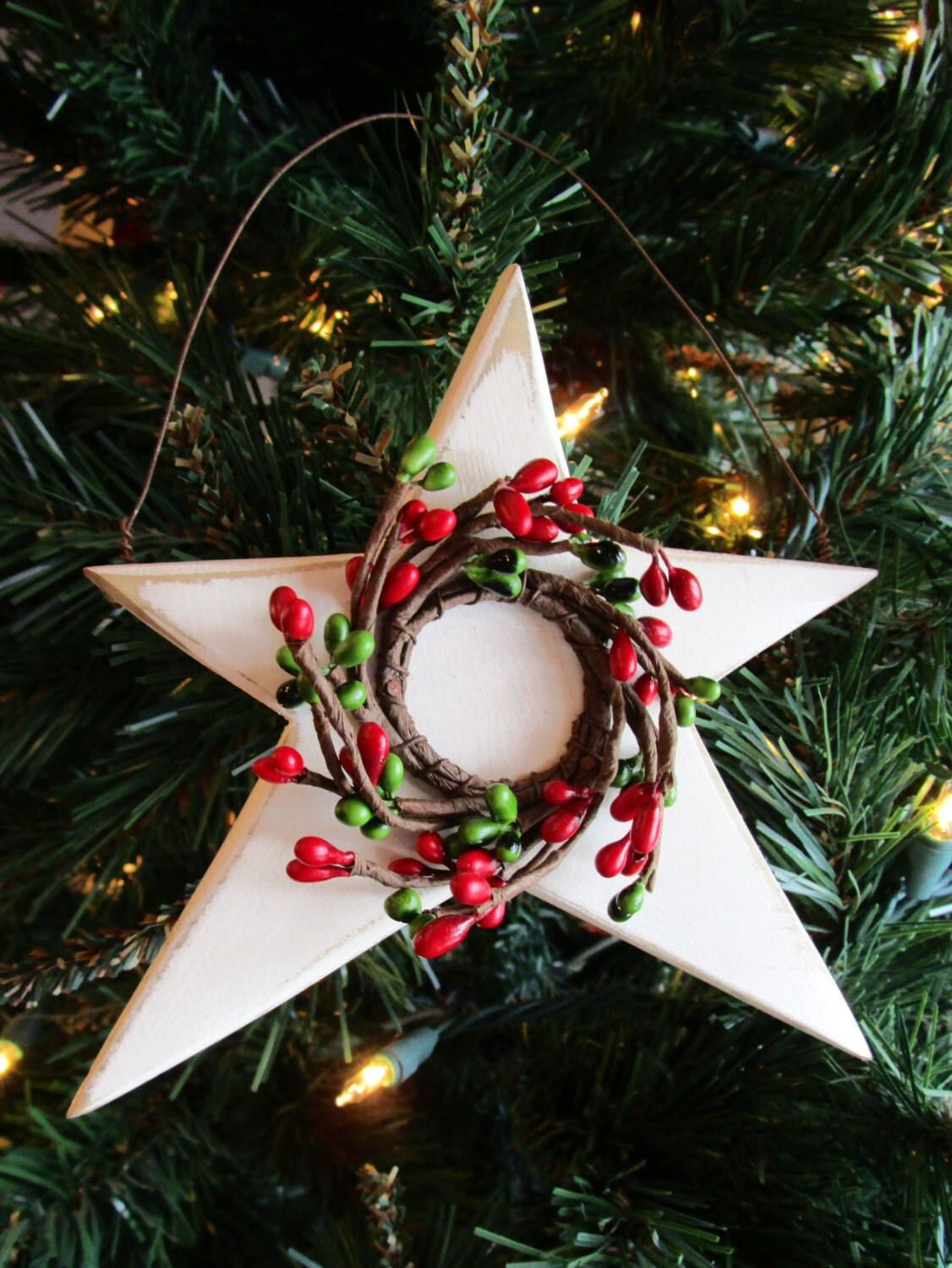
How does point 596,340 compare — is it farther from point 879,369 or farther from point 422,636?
point 422,636

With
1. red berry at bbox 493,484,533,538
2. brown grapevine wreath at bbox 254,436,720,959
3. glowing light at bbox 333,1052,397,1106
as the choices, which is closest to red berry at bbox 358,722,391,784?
brown grapevine wreath at bbox 254,436,720,959

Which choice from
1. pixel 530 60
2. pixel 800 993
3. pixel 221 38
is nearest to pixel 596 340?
pixel 530 60

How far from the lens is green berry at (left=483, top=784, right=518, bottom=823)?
363mm

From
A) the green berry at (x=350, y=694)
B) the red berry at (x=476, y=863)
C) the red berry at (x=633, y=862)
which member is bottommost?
the red berry at (x=633, y=862)

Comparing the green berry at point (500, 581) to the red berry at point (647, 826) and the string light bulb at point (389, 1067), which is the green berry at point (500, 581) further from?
the string light bulb at point (389, 1067)

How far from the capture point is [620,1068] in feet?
1.78

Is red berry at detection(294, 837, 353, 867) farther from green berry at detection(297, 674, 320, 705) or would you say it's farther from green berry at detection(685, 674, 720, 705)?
green berry at detection(685, 674, 720, 705)

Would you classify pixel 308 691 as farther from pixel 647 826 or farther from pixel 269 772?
pixel 647 826

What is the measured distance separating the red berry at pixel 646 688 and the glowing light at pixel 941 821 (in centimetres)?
19

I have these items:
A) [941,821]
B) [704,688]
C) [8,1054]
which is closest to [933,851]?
[941,821]

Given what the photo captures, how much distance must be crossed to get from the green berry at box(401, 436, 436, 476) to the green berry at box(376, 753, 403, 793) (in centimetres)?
12

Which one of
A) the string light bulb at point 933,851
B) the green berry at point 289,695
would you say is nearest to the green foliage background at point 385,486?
the string light bulb at point 933,851

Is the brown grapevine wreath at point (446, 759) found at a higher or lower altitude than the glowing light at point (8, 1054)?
higher

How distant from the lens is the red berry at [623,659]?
→ 377 mm
